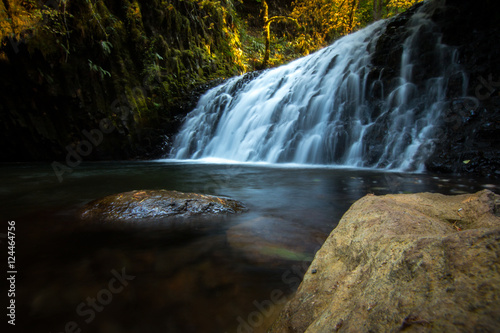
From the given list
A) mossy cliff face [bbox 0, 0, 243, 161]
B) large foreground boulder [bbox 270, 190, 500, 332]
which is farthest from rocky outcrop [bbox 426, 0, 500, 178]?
mossy cliff face [bbox 0, 0, 243, 161]

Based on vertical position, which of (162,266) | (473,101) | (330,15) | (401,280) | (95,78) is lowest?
(162,266)

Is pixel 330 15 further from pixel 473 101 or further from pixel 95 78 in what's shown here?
pixel 95 78

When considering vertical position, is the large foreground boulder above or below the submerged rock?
above

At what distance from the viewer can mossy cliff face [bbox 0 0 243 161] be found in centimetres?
759

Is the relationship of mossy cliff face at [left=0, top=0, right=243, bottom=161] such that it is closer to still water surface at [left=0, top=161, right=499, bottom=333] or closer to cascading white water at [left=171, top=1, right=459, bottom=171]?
cascading white water at [left=171, top=1, right=459, bottom=171]

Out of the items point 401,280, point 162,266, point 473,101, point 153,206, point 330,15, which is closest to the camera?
point 401,280

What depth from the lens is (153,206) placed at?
2.52 m

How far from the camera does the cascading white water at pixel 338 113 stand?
19.0ft

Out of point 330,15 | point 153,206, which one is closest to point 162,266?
point 153,206

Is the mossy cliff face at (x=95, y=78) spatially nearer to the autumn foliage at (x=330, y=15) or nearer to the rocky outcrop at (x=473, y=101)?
the autumn foliage at (x=330, y=15)

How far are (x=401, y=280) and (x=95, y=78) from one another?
10336 mm

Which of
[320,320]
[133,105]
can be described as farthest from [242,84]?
[320,320]

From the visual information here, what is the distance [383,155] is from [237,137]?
4894mm

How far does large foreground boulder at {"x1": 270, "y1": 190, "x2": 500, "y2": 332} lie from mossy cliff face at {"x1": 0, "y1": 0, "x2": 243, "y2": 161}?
31.2 ft
